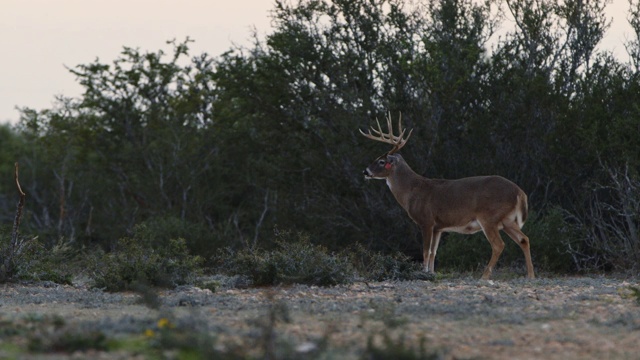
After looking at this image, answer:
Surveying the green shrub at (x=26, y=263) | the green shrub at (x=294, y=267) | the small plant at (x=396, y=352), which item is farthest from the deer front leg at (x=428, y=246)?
the small plant at (x=396, y=352)

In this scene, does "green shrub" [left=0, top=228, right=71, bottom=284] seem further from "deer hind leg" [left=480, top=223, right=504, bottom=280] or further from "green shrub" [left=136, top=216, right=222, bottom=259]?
"green shrub" [left=136, top=216, right=222, bottom=259]

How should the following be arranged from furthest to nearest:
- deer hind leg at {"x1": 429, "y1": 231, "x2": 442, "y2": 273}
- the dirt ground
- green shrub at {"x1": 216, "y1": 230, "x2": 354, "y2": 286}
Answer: deer hind leg at {"x1": 429, "y1": 231, "x2": 442, "y2": 273}, green shrub at {"x1": 216, "y1": 230, "x2": 354, "y2": 286}, the dirt ground

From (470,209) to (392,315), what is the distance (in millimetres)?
6574

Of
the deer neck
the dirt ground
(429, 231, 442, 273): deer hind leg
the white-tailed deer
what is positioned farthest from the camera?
the deer neck

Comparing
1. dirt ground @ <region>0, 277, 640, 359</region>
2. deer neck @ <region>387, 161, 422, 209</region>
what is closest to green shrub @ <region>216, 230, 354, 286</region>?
dirt ground @ <region>0, 277, 640, 359</region>

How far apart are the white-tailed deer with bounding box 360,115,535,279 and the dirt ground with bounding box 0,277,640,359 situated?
196 cm

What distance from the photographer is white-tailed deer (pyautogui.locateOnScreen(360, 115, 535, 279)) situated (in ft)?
50.1

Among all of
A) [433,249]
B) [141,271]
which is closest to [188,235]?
[433,249]

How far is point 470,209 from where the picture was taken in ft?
50.8

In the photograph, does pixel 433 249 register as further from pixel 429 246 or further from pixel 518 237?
pixel 518 237

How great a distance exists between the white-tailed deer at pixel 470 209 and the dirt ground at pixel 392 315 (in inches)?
77.0

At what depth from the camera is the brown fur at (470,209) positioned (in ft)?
A: 50.1

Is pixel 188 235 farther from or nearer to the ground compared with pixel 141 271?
nearer to the ground

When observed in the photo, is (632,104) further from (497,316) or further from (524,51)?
(497,316)
